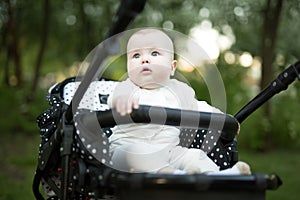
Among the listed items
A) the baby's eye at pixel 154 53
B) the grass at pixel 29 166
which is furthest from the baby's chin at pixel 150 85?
the grass at pixel 29 166

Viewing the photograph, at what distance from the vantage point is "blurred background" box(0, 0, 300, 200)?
487cm

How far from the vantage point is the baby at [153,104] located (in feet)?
5.23

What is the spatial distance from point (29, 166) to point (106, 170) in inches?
137

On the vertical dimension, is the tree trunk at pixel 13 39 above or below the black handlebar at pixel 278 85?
above

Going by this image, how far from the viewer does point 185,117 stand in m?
1.59

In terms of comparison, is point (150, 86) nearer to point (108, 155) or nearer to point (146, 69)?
point (146, 69)

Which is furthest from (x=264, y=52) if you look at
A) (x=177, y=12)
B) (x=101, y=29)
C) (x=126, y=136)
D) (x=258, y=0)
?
(x=126, y=136)

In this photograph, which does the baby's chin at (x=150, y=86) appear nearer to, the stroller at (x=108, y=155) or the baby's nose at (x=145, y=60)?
the baby's nose at (x=145, y=60)

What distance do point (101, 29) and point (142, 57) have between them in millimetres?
5037

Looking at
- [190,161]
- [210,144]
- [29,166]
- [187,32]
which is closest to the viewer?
[190,161]

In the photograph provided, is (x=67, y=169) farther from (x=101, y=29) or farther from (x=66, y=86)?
(x=101, y=29)

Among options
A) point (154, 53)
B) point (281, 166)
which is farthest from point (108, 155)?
point (281, 166)

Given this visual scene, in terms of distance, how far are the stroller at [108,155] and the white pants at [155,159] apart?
67 mm

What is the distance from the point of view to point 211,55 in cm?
577
